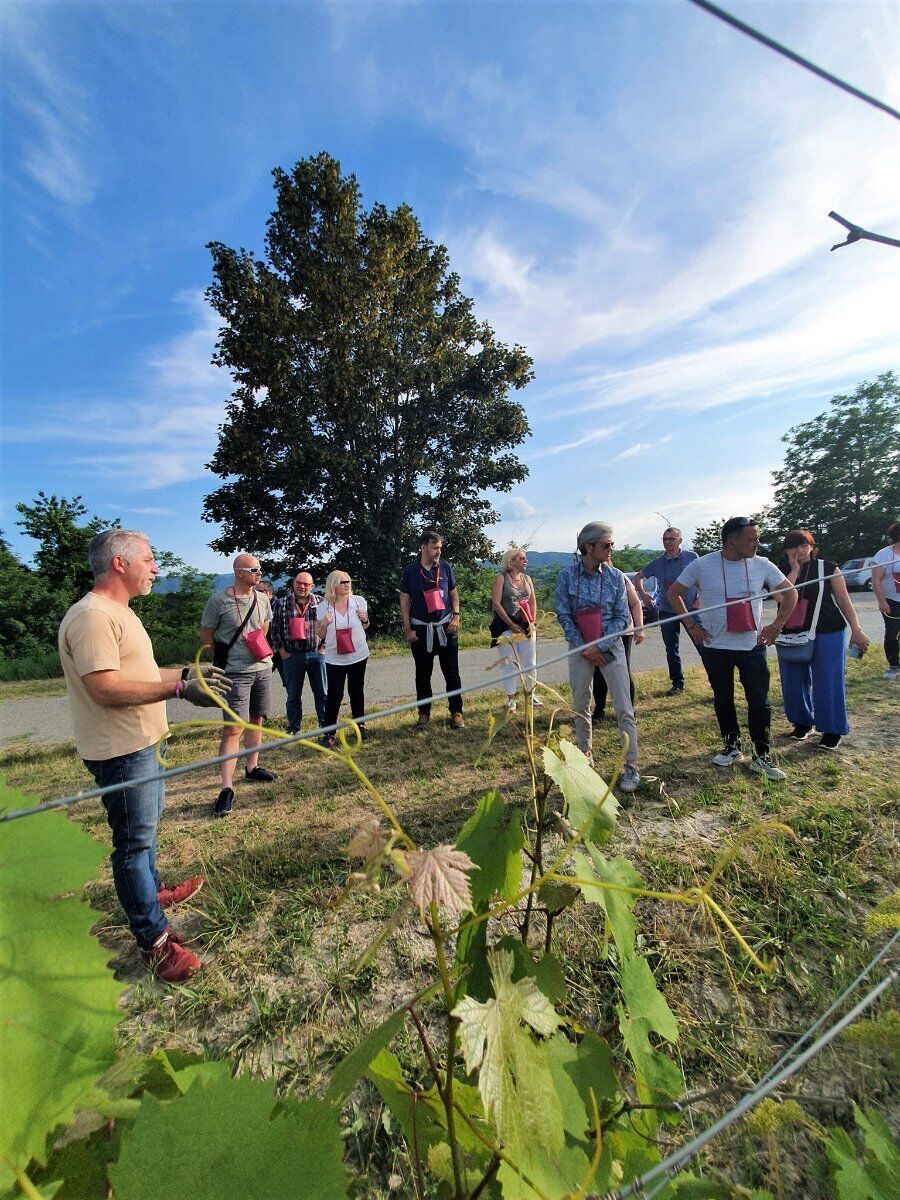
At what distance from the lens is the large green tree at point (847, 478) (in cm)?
2762

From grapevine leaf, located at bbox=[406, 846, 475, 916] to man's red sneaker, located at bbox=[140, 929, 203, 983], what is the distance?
2.32m

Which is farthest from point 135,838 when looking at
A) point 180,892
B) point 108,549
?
point 108,549

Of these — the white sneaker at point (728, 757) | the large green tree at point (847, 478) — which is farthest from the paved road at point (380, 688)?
the large green tree at point (847, 478)

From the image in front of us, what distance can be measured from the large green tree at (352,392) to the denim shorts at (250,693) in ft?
38.6

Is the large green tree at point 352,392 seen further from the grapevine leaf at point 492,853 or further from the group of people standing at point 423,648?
the grapevine leaf at point 492,853

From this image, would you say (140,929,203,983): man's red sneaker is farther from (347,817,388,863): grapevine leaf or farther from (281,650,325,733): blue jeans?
(281,650,325,733): blue jeans

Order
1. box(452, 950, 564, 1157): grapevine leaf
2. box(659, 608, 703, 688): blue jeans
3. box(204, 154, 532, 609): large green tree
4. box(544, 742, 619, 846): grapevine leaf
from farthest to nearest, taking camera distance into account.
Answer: box(204, 154, 532, 609): large green tree < box(659, 608, 703, 688): blue jeans < box(544, 742, 619, 846): grapevine leaf < box(452, 950, 564, 1157): grapevine leaf

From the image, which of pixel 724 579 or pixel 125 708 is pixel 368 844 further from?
pixel 724 579

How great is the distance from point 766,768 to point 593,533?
209 cm

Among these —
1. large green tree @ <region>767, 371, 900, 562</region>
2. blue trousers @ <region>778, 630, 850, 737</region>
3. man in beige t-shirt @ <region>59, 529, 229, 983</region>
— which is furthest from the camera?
large green tree @ <region>767, 371, 900, 562</region>

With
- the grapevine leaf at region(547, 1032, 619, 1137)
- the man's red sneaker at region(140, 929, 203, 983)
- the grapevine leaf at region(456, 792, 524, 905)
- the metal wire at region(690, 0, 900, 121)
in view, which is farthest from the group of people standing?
the metal wire at region(690, 0, 900, 121)

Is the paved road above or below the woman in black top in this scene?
below

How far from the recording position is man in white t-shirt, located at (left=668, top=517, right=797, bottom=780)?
147 inches

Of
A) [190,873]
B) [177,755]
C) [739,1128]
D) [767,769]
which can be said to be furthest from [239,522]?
[739,1128]
